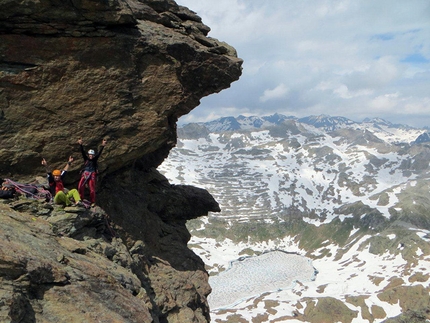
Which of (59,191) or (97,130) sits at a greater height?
(97,130)

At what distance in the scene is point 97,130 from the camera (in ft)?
79.9

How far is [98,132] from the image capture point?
80.1 feet

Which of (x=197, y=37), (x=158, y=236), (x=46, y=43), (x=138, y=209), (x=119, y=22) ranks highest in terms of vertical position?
(x=197, y=37)

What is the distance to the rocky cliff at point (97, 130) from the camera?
16189mm

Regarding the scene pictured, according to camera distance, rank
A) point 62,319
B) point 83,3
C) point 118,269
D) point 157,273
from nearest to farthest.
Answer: point 62,319 < point 118,269 < point 83,3 < point 157,273

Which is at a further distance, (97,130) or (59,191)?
(97,130)

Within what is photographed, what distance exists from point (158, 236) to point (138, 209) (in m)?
3.68

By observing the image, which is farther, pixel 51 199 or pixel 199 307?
pixel 199 307

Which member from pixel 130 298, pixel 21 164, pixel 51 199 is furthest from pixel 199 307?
pixel 21 164

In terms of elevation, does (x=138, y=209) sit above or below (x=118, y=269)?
above

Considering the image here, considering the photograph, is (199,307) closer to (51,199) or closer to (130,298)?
(130,298)

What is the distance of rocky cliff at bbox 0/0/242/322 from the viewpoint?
→ 16189mm

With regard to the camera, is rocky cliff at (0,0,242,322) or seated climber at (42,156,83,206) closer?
rocky cliff at (0,0,242,322)

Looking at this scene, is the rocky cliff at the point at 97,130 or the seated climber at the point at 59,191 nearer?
the rocky cliff at the point at 97,130
